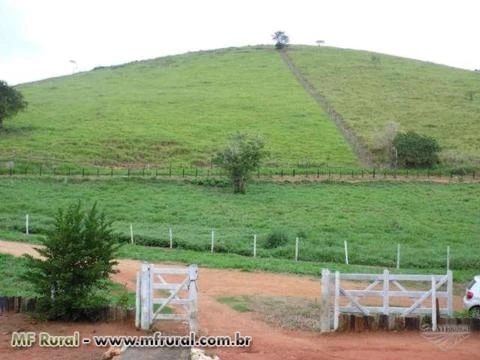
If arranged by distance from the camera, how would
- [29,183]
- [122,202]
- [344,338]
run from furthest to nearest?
[29,183]
[122,202]
[344,338]

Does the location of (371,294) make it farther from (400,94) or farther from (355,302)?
(400,94)

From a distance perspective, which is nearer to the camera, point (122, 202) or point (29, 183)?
point (122, 202)

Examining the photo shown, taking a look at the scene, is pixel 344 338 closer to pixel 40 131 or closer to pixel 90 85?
pixel 40 131

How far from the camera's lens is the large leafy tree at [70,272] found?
14.4 m

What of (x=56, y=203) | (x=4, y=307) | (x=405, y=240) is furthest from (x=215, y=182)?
(x=4, y=307)

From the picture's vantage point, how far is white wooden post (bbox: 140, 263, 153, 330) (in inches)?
537

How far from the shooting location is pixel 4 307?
49.7 feet

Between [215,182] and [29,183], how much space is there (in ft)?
42.7

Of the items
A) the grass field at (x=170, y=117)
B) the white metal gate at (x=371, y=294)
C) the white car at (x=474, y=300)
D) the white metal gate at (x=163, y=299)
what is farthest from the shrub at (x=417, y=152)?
the white metal gate at (x=163, y=299)

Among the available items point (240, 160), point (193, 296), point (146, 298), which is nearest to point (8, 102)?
point (240, 160)

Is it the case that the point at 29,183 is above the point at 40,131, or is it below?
below

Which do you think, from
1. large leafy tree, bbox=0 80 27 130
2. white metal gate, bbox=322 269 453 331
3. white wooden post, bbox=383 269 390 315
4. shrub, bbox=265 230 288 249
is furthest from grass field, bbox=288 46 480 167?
white wooden post, bbox=383 269 390 315

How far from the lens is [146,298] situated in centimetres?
1365

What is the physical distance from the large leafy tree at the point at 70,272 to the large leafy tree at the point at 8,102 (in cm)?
5110
